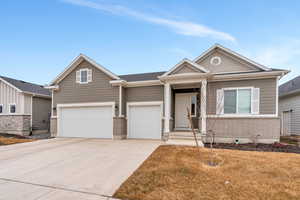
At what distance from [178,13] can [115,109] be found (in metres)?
7.95

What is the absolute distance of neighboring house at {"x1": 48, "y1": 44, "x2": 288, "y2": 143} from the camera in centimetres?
800

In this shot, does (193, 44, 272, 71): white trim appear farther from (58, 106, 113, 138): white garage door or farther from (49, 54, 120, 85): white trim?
(58, 106, 113, 138): white garage door

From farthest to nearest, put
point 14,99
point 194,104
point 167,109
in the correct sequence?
1. point 14,99
2. point 194,104
3. point 167,109

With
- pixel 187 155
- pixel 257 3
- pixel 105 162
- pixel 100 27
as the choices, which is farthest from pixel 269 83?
pixel 100 27

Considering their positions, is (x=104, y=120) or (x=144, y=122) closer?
(x=144, y=122)

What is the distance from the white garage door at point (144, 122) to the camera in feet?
31.7

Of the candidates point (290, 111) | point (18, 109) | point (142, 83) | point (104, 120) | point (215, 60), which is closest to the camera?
point (215, 60)

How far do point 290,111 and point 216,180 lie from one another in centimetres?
1280

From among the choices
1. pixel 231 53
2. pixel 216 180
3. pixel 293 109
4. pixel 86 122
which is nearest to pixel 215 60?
pixel 231 53

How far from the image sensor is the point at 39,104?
44.9ft

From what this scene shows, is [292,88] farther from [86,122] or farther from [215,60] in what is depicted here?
[86,122]

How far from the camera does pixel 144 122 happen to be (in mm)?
9914

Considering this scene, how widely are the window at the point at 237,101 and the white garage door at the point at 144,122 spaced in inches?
162

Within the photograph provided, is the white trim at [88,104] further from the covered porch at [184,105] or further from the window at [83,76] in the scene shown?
the covered porch at [184,105]
